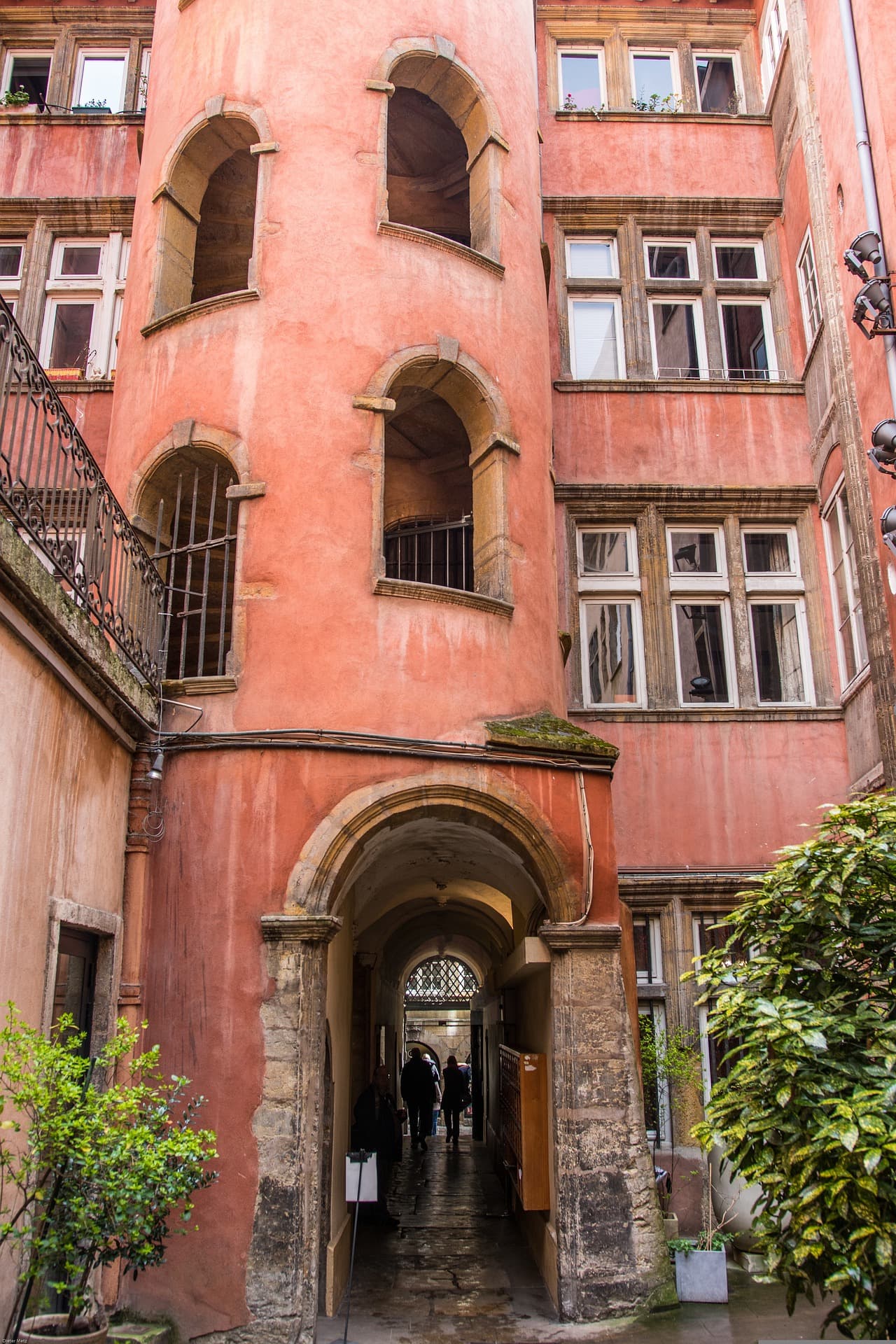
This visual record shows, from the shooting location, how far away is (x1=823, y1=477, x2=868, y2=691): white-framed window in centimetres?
1222

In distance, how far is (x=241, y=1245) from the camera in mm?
7758

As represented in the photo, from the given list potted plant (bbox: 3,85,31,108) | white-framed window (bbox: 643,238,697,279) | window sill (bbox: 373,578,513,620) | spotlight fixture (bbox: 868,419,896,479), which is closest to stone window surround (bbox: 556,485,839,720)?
window sill (bbox: 373,578,513,620)

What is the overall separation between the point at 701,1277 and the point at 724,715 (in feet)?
18.4

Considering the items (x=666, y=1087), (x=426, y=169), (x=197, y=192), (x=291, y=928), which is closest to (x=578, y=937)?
(x=291, y=928)

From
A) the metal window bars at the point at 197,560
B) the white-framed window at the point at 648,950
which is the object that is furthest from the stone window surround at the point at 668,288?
the white-framed window at the point at 648,950

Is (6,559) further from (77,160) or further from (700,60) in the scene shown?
(700,60)

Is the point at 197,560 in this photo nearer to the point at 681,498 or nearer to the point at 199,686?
the point at 199,686

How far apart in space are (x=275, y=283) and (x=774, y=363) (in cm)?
677

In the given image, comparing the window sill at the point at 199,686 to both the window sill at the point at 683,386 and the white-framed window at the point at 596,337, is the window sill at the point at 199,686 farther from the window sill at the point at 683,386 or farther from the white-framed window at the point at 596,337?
the white-framed window at the point at 596,337

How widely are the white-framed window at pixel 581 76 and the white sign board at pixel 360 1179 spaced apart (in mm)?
13104

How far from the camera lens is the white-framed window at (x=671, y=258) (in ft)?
48.9

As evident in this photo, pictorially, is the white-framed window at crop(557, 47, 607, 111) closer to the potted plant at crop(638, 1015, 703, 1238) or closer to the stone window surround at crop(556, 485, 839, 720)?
the stone window surround at crop(556, 485, 839, 720)

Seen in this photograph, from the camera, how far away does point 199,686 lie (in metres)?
9.12

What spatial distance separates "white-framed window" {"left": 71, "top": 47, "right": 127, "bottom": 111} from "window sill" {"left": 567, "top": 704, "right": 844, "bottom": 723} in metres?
10.2
